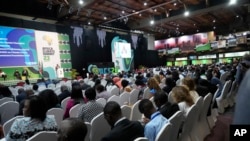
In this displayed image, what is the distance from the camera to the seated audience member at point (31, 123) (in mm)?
2066

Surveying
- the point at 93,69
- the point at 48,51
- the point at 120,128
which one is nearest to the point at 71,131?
the point at 120,128

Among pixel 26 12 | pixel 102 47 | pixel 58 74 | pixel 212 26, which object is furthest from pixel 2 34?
pixel 212 26

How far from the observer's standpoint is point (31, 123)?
2113 millimetres

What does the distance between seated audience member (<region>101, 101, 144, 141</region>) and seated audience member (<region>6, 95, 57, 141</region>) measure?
65 centimetres

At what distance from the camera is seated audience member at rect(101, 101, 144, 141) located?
179cm

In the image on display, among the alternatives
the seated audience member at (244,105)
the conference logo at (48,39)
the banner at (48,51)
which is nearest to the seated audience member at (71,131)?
the seated audience member at (244,105)

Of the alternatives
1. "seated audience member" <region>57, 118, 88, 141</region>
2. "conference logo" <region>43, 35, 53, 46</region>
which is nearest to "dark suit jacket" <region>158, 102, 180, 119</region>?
"seated audience member" <region>57, 118, 88, 141</region>

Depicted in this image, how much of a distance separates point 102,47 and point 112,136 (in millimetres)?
17837

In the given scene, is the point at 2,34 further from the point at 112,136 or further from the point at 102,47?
the point at 112,136

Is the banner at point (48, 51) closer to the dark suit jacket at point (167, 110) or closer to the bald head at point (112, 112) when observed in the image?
the dark suit jacket at point (167, 110)

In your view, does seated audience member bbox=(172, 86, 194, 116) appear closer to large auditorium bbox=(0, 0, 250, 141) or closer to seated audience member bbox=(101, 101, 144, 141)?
large auditorium bbox=(0, 0, 250, 141)

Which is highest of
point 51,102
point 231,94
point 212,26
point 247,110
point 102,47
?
point 212,26

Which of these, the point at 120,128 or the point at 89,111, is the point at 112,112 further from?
the point at 89,111

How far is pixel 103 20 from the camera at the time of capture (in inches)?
719
